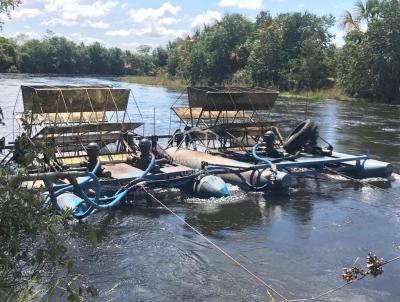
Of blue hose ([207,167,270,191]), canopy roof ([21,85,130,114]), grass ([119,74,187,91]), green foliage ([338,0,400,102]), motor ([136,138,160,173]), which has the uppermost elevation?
green foliage ([338,0,400,102])

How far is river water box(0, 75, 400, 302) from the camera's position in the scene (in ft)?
23.8

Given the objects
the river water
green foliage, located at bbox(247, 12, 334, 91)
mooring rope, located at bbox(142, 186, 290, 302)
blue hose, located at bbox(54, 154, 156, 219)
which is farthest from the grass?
mooring rope, located at bbox(142, 186, 290, 302)

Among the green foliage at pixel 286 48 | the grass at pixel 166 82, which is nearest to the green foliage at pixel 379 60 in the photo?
the green foliage at pixel 286 48

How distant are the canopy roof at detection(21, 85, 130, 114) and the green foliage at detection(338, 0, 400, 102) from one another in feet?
93.5

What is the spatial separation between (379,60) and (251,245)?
109 feet

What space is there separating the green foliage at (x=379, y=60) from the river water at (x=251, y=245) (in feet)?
87.0

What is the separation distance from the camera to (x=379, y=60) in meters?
38.9

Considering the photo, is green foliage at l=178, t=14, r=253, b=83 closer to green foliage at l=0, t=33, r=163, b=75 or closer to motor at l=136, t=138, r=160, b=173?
green foliage at l=0, t=33, r=163, b=75

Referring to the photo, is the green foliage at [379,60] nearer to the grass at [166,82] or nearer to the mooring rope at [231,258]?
the grass at [166,82]

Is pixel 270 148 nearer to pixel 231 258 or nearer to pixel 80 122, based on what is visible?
pixel 80 122

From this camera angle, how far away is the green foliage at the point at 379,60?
3853cm

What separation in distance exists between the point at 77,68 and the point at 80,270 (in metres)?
103

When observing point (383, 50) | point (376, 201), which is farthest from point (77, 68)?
point (376, 201)

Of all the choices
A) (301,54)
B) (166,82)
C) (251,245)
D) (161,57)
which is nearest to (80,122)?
(251,245)
